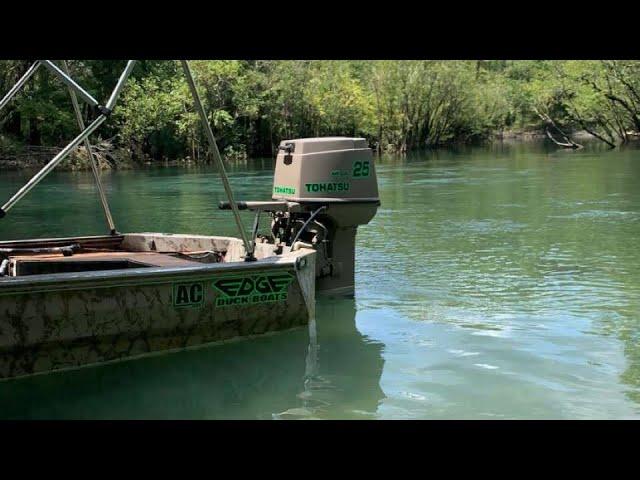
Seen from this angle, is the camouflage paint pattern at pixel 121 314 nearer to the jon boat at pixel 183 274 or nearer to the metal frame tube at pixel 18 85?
the jon boat at pixel 183 274

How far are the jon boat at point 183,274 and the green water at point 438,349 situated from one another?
0.26 meters

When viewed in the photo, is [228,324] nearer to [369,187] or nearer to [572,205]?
[369,187]

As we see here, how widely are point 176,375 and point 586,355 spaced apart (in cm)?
355

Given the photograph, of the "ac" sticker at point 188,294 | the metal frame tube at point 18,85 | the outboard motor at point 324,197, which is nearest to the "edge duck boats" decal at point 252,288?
the "ac" sticker at point 188,294

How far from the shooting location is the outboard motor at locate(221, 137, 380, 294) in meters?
8.00

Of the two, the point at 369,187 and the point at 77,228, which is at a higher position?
the point at 369,187

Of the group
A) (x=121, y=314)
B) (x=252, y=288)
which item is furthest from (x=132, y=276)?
(x=252, y=288)

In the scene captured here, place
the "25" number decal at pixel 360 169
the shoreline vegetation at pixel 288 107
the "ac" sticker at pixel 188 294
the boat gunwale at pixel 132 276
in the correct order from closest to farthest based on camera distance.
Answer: the boat gunwale at pixel 132 276 < the "ac" sticker at pixel 188 294 < the "25" number decal at pixel 360 169 < the shoreline vegetation at pixel 288 107

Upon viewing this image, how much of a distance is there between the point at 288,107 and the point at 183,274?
4931 centimetres

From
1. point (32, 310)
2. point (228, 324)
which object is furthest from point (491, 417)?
point (32, 310)

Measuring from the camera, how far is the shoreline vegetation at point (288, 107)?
146ft

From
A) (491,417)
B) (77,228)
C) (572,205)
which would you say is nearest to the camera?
(491,417)

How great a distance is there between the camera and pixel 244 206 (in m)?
7.52

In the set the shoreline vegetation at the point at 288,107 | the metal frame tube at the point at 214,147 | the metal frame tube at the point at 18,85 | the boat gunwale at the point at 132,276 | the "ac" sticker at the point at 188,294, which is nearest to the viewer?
the boat gunwale at the point at 132,276
